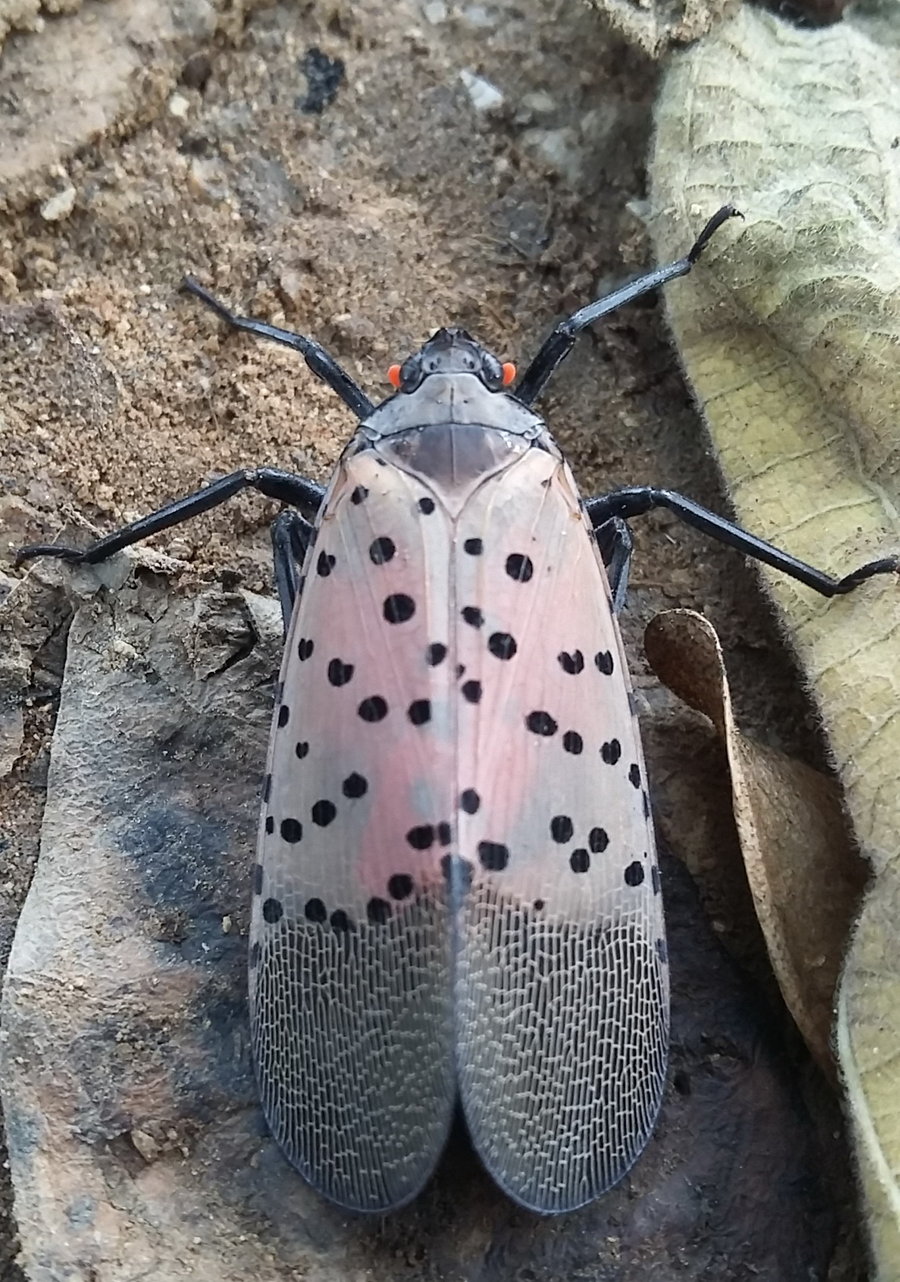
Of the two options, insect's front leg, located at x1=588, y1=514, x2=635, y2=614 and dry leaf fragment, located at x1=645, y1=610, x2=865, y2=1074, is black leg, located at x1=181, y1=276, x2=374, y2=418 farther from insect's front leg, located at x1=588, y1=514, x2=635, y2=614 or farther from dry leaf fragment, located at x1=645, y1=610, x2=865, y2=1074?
dry leaf fragment, located at x1=645, y1=610, x2=865, y2=1074

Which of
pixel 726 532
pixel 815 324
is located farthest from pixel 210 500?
pixel 815 324

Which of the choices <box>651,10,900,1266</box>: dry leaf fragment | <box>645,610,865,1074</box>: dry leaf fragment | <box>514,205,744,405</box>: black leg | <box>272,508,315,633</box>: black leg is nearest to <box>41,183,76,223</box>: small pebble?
<box>272,508,315,633</box>: black leg

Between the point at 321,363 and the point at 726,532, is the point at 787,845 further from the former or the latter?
the point at 321,363

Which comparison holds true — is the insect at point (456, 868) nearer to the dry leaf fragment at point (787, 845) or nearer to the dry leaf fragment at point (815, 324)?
the dry leaf fragment at point (787, 845)

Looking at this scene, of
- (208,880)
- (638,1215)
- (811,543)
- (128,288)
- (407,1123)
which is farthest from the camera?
(128,288)

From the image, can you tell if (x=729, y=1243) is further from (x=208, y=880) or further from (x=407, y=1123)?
(x=208, y=880)

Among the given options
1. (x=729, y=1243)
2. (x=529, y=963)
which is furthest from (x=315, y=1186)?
(x=729, y=1243)
